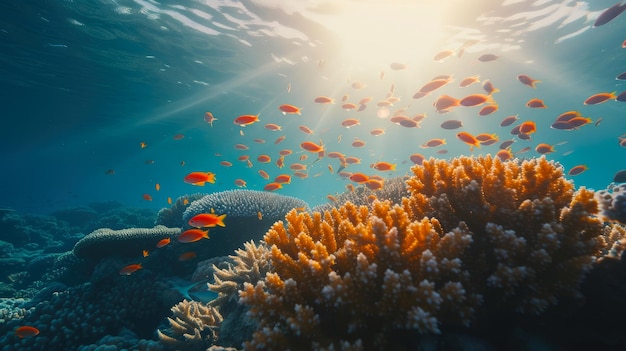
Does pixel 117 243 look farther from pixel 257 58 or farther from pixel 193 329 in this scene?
pixel 257 58

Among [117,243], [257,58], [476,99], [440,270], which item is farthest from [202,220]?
[257,58]

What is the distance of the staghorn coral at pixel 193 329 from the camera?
3584 mm

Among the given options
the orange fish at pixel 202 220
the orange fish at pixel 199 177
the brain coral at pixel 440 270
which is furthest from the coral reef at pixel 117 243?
the brain coral at pixel 440 270

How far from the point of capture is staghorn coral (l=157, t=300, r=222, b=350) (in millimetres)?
3584

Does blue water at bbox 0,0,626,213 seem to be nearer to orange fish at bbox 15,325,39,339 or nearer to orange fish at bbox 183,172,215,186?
orange fish at bbox 183,172,215,186

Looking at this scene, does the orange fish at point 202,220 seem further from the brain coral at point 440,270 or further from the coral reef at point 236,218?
the brain coral at point 440,270

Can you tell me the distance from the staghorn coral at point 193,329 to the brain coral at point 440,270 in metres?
1.94

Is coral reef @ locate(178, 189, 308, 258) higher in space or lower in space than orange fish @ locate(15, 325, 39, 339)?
higher

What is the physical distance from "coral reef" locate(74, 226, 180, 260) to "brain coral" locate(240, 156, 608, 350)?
21.1 ft

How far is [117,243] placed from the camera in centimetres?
712

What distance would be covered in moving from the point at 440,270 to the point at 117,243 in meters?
8.02

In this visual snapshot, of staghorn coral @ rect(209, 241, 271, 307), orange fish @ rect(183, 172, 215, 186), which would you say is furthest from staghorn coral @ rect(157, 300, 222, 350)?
orange fish @ rect(183, 172, 215, 186)

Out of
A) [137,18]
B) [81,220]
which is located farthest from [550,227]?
[81,220]

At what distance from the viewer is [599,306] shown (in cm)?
186
